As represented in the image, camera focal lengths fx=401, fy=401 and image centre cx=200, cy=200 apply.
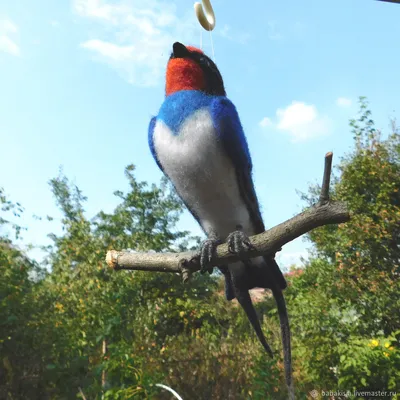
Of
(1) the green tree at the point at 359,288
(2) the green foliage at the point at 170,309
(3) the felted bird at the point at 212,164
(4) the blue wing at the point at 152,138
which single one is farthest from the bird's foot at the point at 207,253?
(1) the green tree at the point at 359,288

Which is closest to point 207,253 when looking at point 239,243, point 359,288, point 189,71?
point 239,243

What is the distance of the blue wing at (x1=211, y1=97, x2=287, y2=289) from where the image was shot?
1.13m

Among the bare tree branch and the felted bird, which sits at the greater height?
the felted bird

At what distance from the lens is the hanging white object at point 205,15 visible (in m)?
1.14

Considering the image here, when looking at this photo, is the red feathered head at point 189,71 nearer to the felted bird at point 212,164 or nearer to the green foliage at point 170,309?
the felted bird at point 212,164

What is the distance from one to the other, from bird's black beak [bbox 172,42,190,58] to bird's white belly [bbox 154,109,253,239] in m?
0.22

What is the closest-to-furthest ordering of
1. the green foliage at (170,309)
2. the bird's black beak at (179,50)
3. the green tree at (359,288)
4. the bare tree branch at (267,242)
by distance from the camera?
the bare tree branch at (267,242) < the bird's black beak at (179,50) < the green foliage at (170,309) < the green tree at (359,288)

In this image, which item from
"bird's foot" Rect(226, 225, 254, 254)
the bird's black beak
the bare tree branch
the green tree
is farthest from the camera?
the green tree

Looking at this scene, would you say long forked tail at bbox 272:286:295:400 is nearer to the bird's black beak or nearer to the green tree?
the bird's black beak

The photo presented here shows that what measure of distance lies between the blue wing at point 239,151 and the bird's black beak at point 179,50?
0.18m

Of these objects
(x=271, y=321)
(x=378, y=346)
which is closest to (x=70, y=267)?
(x=271, y=321)

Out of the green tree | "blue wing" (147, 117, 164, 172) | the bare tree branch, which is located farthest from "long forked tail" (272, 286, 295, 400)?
the green tree

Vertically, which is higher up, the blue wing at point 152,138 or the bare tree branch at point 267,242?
the blue wing at point 152,138

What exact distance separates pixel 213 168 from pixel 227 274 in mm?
374
